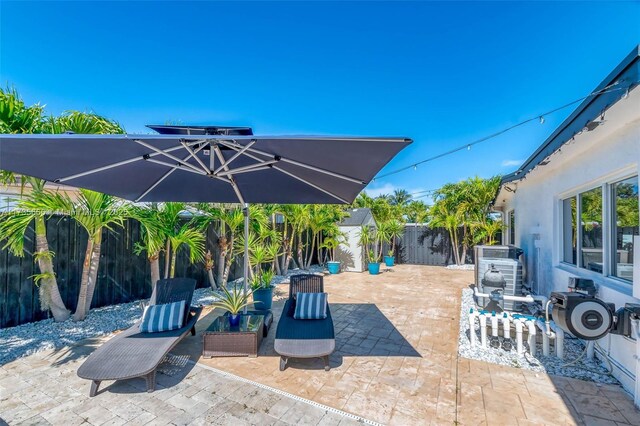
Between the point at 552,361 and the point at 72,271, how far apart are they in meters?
8.24

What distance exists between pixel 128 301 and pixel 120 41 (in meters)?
6.34

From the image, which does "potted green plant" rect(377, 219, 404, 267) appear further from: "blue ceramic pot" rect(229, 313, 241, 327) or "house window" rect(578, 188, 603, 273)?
"blue ceramic pot" rect(229, 313, 241, 327)

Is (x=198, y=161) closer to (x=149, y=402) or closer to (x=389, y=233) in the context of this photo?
(x=149, y=402)

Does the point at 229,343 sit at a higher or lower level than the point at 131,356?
A: lower

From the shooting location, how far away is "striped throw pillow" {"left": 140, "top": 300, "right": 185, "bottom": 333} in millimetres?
4000

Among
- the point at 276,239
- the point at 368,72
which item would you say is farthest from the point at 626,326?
the point at 368,72

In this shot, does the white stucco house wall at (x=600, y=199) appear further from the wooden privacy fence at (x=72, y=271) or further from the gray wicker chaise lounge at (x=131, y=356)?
the wooden privacy fence at (x=72, y=271)

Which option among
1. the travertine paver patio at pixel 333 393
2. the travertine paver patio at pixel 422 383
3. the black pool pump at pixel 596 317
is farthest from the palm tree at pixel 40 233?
the black pool pump at pixel 596 317

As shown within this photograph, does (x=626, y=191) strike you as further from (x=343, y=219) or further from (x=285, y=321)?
(x=343, y=219)

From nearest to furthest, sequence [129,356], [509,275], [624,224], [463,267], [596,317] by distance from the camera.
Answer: [596,317]
[129,356]
[624,224]
[509,275]
[463,267]

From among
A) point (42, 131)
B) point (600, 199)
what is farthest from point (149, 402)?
point (600, 199)

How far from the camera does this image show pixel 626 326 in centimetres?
302

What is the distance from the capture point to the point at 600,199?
440cm

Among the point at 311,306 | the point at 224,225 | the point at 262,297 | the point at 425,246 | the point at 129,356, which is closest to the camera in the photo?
the point at 129,356
